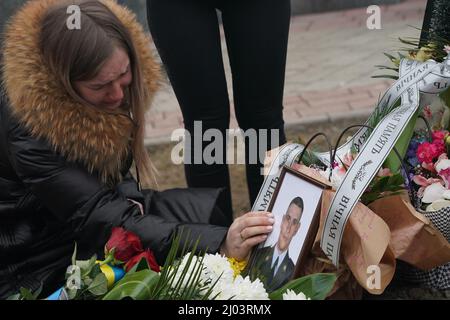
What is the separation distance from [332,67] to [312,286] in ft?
12.6

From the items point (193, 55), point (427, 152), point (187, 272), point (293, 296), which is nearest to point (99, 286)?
point (187, 272)

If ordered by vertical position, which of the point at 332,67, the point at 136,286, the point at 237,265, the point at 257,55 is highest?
the point at 257,55

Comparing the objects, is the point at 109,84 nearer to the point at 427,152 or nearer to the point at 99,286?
the point at 99,286

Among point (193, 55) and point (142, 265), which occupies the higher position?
point (193, 55)

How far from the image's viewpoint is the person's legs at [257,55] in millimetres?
2332

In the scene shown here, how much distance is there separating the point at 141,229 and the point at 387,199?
62cm

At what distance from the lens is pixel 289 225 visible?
1725 millimetres

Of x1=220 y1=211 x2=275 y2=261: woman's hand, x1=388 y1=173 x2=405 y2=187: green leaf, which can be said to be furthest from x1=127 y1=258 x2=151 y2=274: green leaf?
x1=388 y1=173 x2=405 y2=187: green leaf

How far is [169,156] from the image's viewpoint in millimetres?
4004

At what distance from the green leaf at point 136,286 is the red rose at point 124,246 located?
6.5 inches

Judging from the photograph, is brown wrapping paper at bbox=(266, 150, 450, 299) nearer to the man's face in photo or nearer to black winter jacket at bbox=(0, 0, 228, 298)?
the man's face in photo

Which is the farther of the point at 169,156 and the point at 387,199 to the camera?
the point at 169,156

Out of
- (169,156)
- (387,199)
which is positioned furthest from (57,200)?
(169,156)
